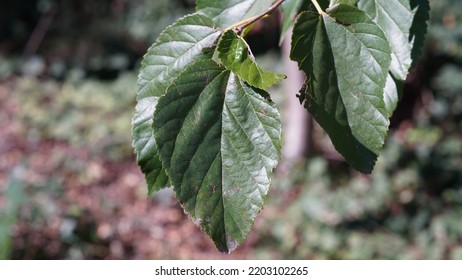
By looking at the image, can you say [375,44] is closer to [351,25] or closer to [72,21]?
[351,25]

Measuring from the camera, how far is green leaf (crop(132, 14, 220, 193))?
2.54 feet

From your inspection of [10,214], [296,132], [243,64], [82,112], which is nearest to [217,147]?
[243,64]

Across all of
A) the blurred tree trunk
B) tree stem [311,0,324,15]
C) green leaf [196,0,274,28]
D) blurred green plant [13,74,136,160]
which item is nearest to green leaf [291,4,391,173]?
tree stem [311,0,324,15]

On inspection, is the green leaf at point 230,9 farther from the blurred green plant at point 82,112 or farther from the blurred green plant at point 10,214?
the blurred green plant at point 82,112

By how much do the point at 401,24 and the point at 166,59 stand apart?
322 mm

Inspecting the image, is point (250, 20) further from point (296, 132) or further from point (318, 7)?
point (296, 132)

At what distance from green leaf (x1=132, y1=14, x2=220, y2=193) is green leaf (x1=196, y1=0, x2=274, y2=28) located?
2.1 inches

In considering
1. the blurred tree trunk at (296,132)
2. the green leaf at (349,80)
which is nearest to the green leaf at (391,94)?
the green leaf at (349,80)

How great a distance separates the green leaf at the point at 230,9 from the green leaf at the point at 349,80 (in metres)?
0.13

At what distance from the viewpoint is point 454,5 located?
15.1ft

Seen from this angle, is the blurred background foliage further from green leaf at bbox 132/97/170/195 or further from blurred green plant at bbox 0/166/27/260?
green leaf at bbox 132/97/170/195

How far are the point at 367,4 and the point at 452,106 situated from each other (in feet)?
13.3

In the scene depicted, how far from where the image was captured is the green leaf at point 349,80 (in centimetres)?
72
